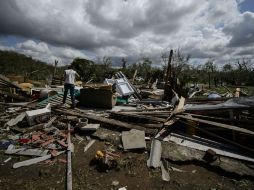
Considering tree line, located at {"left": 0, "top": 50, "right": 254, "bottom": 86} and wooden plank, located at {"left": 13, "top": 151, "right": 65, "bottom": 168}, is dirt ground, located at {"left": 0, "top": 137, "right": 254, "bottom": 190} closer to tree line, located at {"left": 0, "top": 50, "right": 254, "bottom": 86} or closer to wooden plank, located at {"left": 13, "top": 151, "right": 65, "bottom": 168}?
wooden plank, located at {"left": 13, "top": 151, "right": 65, "bottom": 168}

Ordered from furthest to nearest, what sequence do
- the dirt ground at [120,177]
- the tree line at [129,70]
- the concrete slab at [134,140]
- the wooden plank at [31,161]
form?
the tree line at [129,70] < the concrete slab at [134,140] < the wooden plank at [31,161] < the dirt ground at [120,177]

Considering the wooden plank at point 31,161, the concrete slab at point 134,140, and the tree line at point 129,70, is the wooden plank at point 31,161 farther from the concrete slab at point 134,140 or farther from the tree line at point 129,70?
the tree line at point 129,70

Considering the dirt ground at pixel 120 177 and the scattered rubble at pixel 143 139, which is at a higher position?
the scattered rubble at pixel 143 139

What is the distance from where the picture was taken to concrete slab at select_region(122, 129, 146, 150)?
5196 millimetres

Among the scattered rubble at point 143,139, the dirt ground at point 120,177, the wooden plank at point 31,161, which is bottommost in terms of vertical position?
the dirt ground at point 120,177

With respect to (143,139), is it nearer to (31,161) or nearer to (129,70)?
(31,161)

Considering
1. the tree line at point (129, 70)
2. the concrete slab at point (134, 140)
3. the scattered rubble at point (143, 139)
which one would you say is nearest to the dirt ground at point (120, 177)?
the scattered rubble at point (143, 139)

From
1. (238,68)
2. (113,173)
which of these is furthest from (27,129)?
(238,68)

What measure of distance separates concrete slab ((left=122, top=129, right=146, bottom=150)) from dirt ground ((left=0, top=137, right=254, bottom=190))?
435mm

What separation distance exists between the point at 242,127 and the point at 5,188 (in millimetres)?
5599

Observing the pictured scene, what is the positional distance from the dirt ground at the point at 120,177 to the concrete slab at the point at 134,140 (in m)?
0.44

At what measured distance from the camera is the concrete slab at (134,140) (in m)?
5.20

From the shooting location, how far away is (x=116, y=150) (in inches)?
207

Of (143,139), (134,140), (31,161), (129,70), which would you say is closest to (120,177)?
(134,140)
